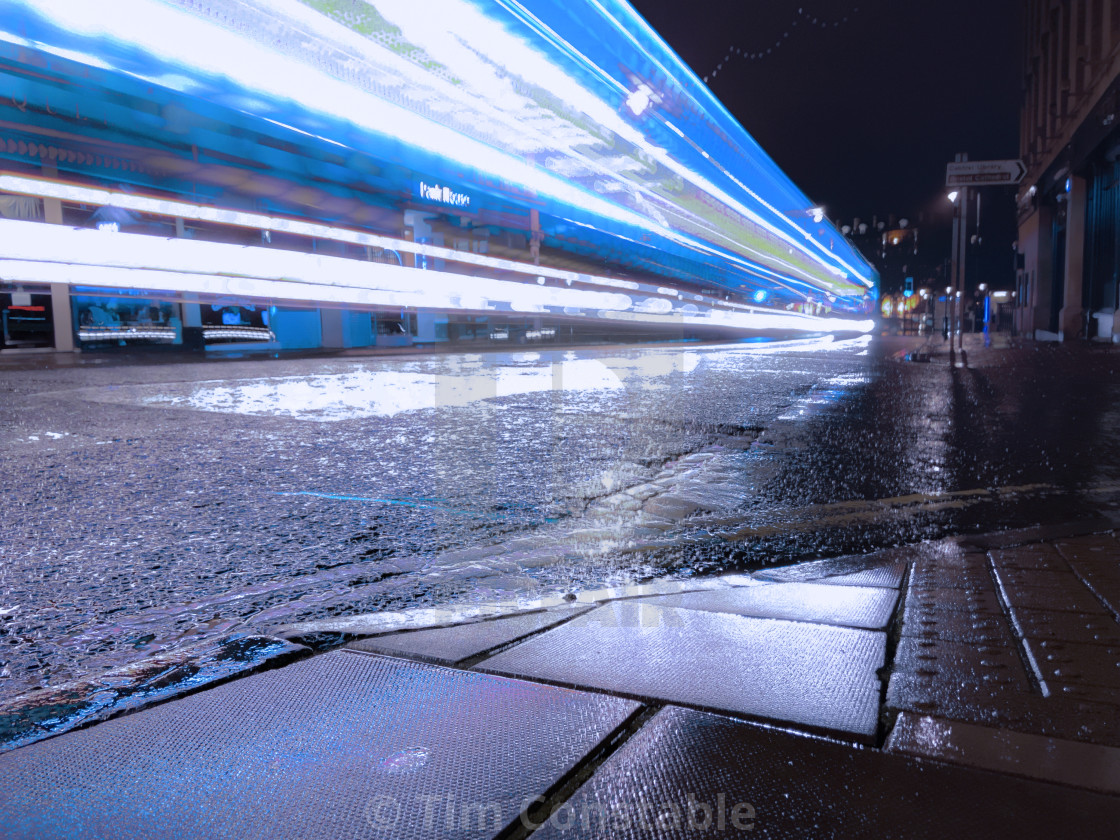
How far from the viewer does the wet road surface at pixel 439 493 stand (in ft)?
7.68

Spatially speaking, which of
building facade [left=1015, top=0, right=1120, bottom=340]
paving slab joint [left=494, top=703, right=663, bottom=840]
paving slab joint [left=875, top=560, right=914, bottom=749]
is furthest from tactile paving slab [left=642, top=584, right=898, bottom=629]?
building facade [left=1015, top=0, right=1120, bottom=340]

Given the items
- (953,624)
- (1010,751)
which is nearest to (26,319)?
(953,624)

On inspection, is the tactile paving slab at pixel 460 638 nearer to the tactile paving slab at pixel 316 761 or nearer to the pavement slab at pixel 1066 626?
the tactile paving slab at pixel 316 761

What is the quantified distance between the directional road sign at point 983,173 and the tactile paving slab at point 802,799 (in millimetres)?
13724

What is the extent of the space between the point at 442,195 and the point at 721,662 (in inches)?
761

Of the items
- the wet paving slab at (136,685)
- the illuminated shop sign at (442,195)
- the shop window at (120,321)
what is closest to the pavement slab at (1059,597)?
the wet paving slab at (136,685)

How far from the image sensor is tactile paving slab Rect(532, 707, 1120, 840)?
1.15m

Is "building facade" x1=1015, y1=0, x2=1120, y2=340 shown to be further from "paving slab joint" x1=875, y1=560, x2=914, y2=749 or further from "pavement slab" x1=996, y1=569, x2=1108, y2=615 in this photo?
"paving slab joint" x1=875, y1=560, x2=914, y2=749

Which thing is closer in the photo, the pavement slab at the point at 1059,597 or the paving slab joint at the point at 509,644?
the paving slab joint at the point at 509,644

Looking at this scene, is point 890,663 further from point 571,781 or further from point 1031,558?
point 1031,558

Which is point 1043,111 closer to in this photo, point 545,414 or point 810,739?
point 545,414

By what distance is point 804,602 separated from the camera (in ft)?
7.28

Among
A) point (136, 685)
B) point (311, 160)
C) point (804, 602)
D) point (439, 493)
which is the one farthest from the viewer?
point (311, 160)

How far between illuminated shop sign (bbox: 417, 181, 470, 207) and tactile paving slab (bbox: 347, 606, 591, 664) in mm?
18269
